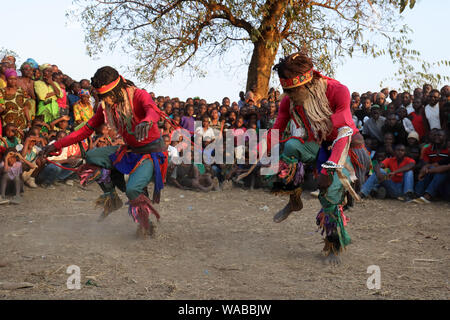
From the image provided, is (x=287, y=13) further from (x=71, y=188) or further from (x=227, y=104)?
(x=71, y=188)

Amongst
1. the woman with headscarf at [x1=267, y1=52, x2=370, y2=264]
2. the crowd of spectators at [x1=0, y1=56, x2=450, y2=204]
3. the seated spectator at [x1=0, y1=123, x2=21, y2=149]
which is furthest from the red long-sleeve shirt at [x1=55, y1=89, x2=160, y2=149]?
the seated spectator at [x1=0, y1=123, x2=21, y2=149]

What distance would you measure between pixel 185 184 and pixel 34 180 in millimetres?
2722

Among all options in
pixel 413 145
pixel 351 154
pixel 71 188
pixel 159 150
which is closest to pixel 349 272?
pixel 351 154

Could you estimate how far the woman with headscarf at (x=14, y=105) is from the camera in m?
8.85

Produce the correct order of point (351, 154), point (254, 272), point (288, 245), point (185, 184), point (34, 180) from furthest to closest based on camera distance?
point (185, 184) → point (34, 180) → point (288, 245) → point (351, 154) → point (254, 272)

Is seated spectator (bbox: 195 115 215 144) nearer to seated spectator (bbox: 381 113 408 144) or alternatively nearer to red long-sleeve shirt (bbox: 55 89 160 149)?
seated spectator (bbox: 381 113 408 144)

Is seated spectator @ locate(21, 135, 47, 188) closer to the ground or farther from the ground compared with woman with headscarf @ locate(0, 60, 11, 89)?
closer to the ground

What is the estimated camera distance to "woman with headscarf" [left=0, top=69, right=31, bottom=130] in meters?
8.85

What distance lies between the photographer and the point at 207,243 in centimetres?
520

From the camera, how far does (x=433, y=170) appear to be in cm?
793

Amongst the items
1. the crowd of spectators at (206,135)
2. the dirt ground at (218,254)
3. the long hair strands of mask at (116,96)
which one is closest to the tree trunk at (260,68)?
the crowd of spectators at (206,135)

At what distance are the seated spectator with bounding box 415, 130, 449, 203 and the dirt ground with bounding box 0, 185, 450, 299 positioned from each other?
45 centimetres

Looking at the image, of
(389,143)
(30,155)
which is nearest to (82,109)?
(30,155)

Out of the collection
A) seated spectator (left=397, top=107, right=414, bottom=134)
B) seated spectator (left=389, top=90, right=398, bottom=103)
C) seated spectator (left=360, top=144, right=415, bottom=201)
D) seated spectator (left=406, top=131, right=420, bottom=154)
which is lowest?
seated spectator (left=360, top=144, right=415, bottom=201)
